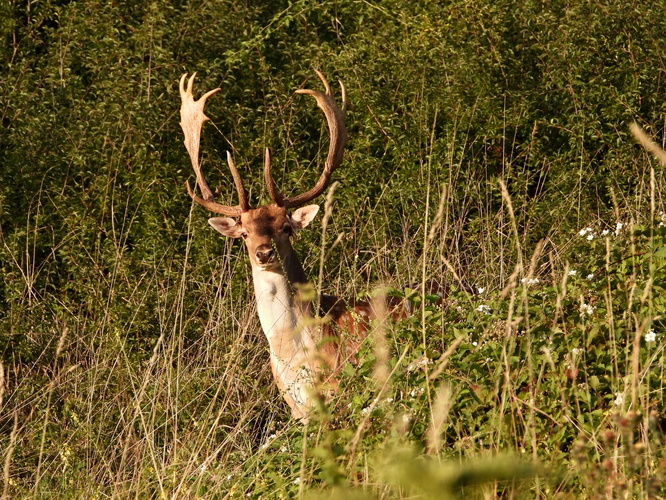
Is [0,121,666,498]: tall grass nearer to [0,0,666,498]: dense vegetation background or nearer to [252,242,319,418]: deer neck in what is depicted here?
[252,242,319,418]: deer neck

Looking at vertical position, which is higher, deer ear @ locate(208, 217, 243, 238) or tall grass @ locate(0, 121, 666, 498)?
deer ear @ locate(208, 217, 243, 238)

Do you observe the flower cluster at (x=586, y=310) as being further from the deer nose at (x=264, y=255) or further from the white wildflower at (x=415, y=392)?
the deer nose at (x=264, y=255)

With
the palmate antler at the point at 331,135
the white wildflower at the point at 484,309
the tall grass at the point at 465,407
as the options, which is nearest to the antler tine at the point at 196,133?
the palmate antler at the point at 331,135

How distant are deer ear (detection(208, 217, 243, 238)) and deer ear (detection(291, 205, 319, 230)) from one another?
1.01ft

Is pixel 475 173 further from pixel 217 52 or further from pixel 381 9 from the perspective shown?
pixel 217 52

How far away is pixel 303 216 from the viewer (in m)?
6.27

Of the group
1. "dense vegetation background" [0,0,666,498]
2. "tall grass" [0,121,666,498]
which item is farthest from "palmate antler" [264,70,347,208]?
"tall grass" [0,121,666,498]

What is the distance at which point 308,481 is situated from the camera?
347cm

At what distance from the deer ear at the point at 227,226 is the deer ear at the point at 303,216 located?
31 centimetres

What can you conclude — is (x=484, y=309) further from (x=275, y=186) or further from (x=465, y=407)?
(x=275, y=186)

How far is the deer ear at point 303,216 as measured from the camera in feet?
20.4

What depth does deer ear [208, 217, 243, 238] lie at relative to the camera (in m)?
6.21

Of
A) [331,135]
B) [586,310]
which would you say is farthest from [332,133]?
[586,310]

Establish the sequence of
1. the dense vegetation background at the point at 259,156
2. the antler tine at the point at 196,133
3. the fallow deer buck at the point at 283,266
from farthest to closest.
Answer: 1. the antler tine at the point at 196,133
2. the dense vegetation background at the point at 259,156
3. the fallow deer buck at the point at 283,266
